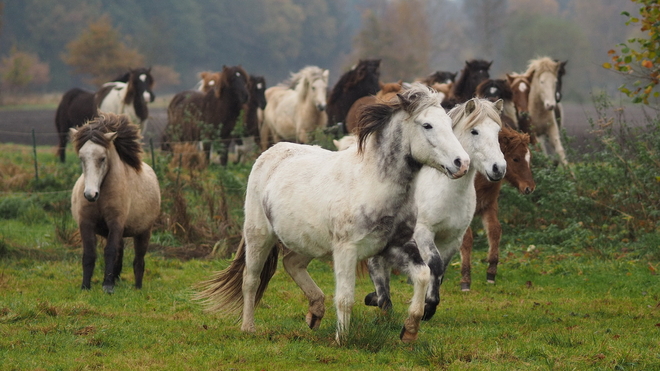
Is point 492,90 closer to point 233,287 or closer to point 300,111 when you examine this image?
point 300,111

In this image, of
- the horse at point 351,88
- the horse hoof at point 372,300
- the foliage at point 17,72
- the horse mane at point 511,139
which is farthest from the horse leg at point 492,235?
the foliage at point 17,72

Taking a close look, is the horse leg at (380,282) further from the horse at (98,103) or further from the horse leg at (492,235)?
the horse at (98,103)

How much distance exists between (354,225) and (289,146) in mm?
1560

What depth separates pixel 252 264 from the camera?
710 centimetres

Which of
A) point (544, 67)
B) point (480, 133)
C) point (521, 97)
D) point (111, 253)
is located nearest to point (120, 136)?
point (111, 253)

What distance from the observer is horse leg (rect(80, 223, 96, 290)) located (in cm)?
882

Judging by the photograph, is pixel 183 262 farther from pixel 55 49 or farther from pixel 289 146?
pixel 55 49

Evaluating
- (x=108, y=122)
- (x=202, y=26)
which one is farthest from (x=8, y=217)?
(x=202, y=26)

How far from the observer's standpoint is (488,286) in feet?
31.4

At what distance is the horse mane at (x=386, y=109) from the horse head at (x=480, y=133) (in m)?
1.18

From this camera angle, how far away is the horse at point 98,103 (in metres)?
18.4

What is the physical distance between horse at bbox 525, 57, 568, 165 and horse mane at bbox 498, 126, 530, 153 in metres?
6.80

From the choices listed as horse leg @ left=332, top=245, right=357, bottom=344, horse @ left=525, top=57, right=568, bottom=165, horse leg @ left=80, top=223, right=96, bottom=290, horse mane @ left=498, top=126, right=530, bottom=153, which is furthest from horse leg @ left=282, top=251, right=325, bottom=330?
horse @ left=525, top=57, right=568, bottom=165

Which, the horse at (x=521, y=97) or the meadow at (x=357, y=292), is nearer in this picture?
the meadow at (x=357, y=292)
